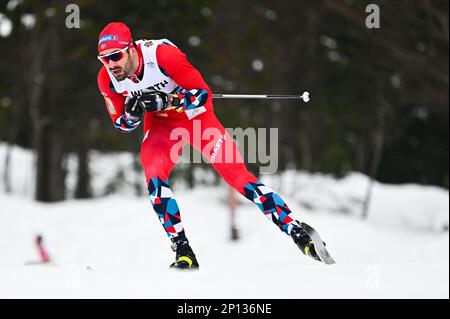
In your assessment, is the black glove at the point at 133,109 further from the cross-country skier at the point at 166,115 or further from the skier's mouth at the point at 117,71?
the skier's mouth at the point at 117,71

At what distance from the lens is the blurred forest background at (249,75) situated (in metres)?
16.1

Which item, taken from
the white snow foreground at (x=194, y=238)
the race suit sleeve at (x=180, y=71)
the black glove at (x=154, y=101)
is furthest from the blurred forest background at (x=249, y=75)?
the black glove at (x=154, y=101)

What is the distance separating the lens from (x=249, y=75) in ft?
66.6

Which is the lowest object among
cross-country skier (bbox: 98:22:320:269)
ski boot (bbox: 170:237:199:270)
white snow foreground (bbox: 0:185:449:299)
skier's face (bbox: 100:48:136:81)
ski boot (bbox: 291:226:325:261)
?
white snow foreground (bbox: 0:185:449:299)

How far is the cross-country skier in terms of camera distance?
17.4 ft

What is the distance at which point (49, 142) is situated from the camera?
19078 mm

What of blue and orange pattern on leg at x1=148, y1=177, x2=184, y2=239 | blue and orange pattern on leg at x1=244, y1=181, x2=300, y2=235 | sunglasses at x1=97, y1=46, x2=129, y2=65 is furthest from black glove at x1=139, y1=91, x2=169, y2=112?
blue and orange pattern on leg at x1=244, y1=181, x2=300, y2=235

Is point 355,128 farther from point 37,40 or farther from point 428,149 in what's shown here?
point 37,40

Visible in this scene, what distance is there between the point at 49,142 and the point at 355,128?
11.0m

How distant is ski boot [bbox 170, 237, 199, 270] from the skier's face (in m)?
1.40

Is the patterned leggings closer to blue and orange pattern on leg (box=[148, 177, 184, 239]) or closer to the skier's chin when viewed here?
blue and orange pattern on leg (box=[148, 177, 184, 239])

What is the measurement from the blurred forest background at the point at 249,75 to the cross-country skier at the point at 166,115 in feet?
27.9
